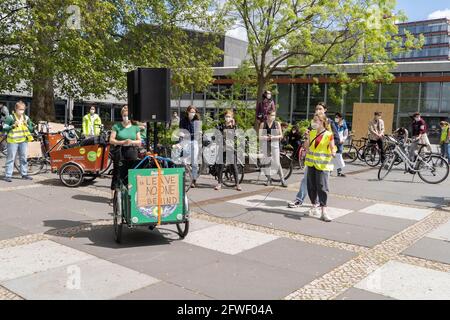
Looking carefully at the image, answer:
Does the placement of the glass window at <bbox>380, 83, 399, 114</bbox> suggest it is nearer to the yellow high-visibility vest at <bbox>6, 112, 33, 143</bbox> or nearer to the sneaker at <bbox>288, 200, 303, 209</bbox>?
the sneaker at <bbox>288, 200, 303, 209</bbox>

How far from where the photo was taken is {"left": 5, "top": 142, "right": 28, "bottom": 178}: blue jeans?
10.5m

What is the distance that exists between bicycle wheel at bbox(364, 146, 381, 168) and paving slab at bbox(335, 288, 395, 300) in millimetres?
12257

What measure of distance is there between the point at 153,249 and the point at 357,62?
50.6 ft

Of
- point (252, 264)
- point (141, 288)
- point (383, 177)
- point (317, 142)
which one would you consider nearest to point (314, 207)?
point (317, 142)

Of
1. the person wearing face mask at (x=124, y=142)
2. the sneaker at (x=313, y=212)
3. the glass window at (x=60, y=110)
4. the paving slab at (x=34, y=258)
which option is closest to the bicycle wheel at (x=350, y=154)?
the sneaker at (x=313, y=212)

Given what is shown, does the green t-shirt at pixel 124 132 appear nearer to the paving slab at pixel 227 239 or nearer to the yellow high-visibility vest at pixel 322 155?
the paving slab at pixel 227 239

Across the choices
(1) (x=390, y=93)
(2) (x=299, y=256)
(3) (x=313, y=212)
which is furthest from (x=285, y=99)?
(2) (x=299, y=256)

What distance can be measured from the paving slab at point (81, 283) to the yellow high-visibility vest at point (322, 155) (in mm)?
3725

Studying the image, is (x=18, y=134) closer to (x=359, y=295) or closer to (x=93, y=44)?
(x=93, y=44)

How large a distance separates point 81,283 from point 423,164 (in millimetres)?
10089

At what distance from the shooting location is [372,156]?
16.1m

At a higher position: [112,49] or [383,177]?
[112,49]

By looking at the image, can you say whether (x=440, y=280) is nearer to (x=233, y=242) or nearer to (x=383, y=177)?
(x=233, y=242)

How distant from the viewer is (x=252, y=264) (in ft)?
16.8
